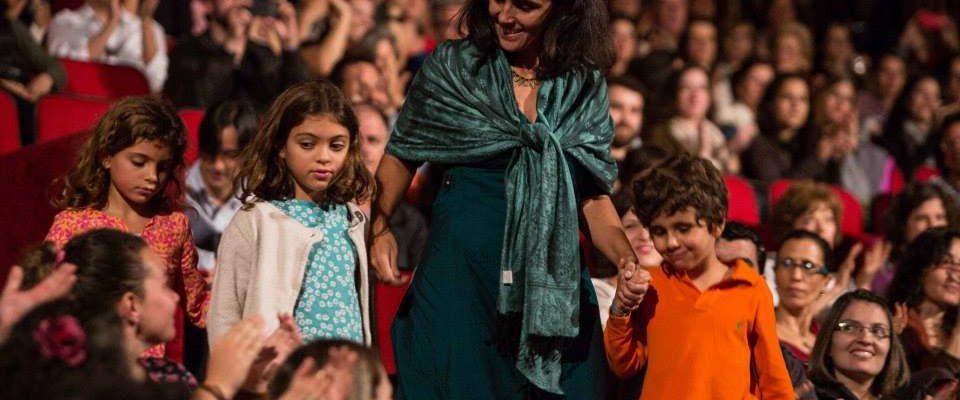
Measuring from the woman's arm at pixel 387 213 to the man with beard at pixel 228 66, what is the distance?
2.93 metres

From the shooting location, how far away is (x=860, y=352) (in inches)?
185

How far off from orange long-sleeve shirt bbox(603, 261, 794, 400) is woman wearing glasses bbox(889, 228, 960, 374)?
5.20ft

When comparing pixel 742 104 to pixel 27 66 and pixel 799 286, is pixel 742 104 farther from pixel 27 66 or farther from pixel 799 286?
pixel 27 66

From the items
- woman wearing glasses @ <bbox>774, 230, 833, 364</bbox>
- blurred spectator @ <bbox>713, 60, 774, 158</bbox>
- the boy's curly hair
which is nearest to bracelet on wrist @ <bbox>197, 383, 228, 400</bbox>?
the boy's curly hair

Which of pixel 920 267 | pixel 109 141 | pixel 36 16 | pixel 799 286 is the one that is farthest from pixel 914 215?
pixel 36 16

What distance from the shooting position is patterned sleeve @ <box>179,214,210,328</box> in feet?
13.0

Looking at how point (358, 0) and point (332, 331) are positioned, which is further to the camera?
point (358, 0)

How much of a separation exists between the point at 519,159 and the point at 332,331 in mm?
609

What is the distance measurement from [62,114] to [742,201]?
3023 millimetres

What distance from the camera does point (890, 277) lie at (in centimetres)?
642

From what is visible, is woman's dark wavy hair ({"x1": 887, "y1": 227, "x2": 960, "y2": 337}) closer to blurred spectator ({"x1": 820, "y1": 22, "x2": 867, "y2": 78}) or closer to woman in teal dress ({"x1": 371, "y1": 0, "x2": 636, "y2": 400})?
woman in teal dress ({"x1": 371, "y1": 0, "x2": 636, "y2": 400})

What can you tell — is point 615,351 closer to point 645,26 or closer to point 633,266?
point 633,266

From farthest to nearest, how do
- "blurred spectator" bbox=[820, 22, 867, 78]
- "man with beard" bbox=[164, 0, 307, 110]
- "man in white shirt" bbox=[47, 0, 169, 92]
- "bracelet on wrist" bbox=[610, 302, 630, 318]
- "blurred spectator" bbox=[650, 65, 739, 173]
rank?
"blurred spectator" bbox=[820, 22, 867, 78] → "blurred spectator" bbox=[650, 65, 739, 173] → "man in white shirt" bbox=[47, 0, 169, 92] → "man with beard" bbox=[164, 0, 307, 110] → "bracelet on wrist" bbox=[610, 302, 630, 318]

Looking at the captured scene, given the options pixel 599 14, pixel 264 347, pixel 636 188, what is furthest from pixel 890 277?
pixel 264 347
